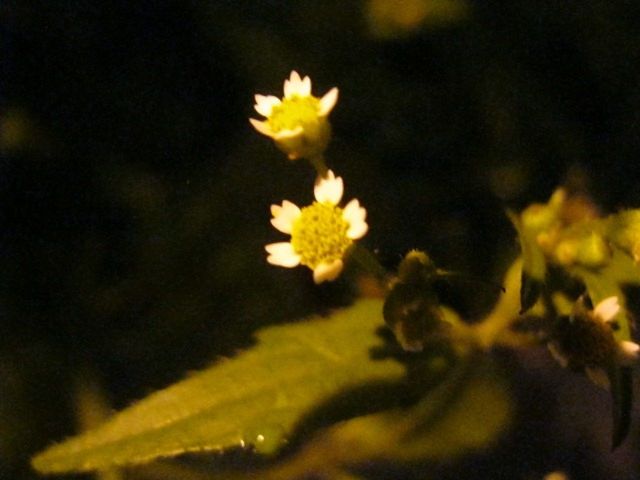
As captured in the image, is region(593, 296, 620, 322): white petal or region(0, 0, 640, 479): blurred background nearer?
region(593, 296, 620, 322): white petal

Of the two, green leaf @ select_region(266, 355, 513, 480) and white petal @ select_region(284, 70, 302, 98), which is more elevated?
white petal @ select_region(284, 70, 302, 98)

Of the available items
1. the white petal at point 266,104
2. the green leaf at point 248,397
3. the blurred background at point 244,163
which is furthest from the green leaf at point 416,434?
the white petal at point 266,104

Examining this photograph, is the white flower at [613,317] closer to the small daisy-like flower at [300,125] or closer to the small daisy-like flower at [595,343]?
the small daisy-like flower at [595,343]

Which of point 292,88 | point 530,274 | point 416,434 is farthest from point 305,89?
point 416,434

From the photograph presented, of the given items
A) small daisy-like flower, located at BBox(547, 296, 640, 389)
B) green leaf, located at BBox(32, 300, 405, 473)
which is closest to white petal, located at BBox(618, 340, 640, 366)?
small daisy-like flower, located at BBox(547, 296, 640, 389)

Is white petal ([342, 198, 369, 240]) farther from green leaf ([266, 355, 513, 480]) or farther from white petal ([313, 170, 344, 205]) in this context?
green leaf ([266, 355, 513, 480])
